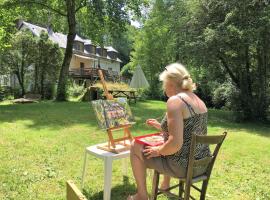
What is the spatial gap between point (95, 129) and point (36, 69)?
59.6 ft

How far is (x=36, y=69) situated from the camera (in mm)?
26906

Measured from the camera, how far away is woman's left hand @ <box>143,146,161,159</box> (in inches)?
144

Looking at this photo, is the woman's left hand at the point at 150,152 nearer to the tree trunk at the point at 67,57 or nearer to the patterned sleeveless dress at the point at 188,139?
the patterned sleeveless dress at the point at 188,139

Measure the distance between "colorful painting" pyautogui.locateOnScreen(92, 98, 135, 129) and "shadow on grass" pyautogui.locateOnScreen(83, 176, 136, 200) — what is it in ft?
3.05

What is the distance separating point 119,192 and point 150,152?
1.54 meters

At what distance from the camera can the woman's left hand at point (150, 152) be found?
3650mm

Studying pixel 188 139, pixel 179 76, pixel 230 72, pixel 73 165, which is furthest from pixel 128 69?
pixel 188 139

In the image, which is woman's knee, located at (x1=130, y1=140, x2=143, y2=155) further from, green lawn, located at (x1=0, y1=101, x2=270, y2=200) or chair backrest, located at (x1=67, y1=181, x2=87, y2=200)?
chair backrest, located at (x1=67, y1=181, x2=87, y2=200)

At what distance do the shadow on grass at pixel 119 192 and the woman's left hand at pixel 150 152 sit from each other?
4.14ft

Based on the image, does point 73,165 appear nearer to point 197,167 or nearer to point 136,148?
point 136,148

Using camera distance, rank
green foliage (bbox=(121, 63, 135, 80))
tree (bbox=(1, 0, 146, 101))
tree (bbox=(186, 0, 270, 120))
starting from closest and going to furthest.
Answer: tree (bbox=(186, 0, 270, 120))
tree (bbox=(1, 0, 146, 101))
green foliage (bbox=(121, 63, 135, 80))

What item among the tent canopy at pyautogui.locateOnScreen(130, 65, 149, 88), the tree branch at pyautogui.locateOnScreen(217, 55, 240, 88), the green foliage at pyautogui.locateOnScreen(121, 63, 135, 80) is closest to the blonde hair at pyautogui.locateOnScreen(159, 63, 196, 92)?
the tree branch at pyautogui.locateOnScreen(217, 55, 240, 88)

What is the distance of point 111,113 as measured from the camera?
4.82 meters

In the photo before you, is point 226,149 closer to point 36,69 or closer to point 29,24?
point 36,69
